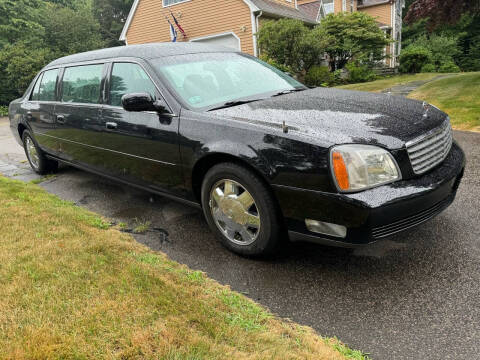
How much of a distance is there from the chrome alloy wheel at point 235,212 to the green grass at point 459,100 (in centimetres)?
552

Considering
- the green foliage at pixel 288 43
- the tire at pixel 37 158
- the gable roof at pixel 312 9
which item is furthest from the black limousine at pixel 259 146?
the gable roof at pixel 312 9

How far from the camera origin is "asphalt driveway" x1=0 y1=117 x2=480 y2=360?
7.10 feet

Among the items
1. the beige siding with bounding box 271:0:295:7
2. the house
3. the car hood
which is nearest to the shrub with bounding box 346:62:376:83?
the house

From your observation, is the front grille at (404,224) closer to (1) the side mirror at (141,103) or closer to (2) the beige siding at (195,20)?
(1) the side mirror at (141,103)

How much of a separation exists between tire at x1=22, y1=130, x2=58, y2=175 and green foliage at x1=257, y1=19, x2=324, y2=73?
1093cm

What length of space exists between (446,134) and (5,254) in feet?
11.9

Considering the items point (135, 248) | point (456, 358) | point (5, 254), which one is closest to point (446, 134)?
point (456, 358)

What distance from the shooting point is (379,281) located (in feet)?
8.87

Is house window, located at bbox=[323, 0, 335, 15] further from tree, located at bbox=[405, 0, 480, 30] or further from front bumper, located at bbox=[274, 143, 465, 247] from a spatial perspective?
front bumper, located at bbox=[274, 143, 465, 247]

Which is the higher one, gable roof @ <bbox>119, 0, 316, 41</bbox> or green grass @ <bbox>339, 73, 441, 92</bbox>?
gable roof @ <bbox>119, 0, 316, 41</bbox>

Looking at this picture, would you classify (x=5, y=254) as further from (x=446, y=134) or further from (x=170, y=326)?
(x=446, y=134)

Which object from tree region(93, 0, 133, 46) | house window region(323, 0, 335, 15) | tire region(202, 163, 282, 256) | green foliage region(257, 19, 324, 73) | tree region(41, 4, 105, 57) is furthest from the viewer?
tree region(93, 0, 133, 46)

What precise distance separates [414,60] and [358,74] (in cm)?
493

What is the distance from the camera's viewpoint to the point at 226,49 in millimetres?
4480
